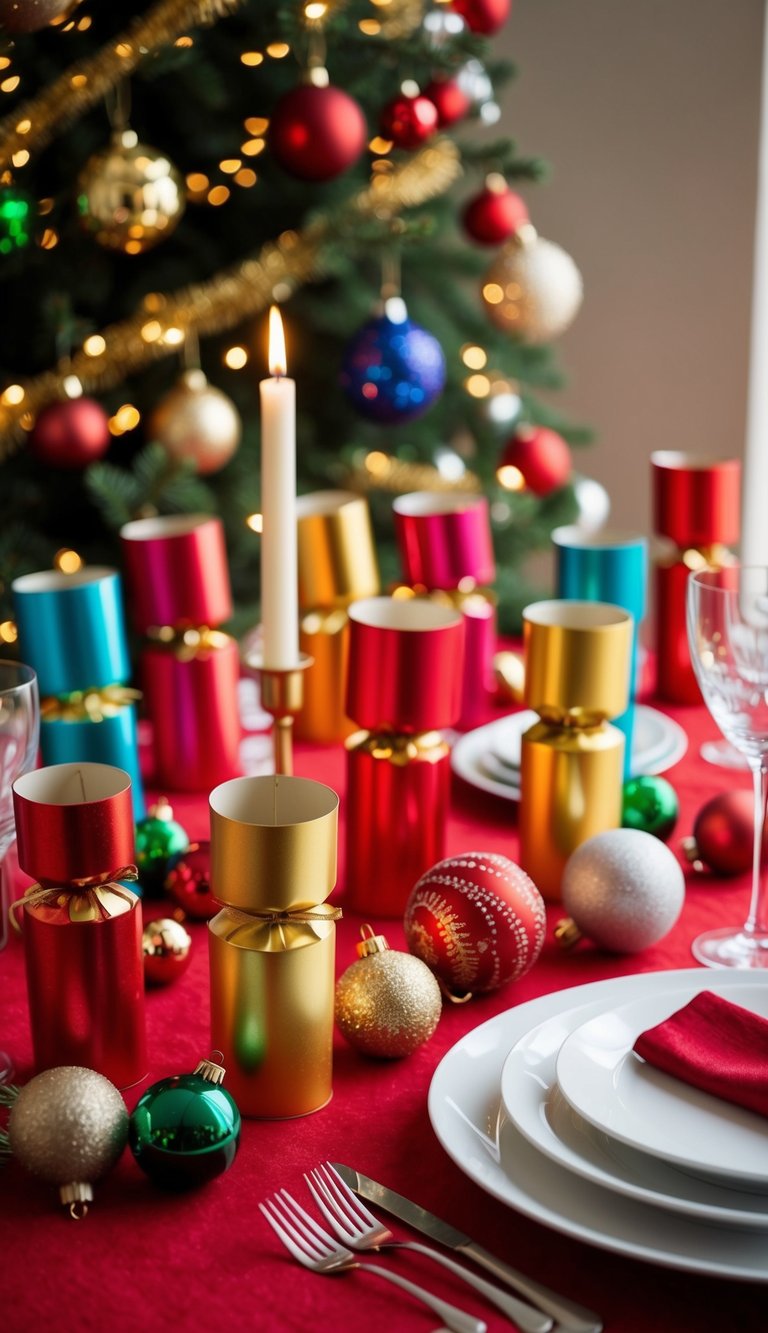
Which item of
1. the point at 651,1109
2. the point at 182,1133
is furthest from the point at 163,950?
the point at 651,1109

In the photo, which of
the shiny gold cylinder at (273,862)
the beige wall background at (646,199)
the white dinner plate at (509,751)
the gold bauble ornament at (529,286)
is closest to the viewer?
the shiny gold cylinder at (273,862)

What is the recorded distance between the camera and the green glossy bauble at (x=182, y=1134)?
55 centimetres

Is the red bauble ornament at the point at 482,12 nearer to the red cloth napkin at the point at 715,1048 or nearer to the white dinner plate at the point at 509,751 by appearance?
the white dinner plate at the point at 509,751

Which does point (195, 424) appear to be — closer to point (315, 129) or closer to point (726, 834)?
point (315, 129)

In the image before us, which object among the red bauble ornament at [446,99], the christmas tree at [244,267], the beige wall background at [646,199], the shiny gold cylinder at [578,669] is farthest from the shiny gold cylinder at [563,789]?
the beige wall background at [646,199]

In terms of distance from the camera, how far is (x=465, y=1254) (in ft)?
1.70

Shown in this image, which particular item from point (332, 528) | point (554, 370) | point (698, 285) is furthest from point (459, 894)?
point (698, 285)

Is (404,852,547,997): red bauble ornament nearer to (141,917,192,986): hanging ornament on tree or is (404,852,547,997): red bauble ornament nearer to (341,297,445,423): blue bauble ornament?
(141,917,192,986): hanging ornament on tree

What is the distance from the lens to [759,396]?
1.98m

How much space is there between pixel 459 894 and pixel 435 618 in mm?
210

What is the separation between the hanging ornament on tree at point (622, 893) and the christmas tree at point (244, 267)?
55 centimetres

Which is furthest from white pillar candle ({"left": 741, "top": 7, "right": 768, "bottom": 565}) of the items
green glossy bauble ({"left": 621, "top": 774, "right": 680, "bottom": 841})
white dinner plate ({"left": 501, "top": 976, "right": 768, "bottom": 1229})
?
white dinner plate ({"left": 501, "top": 976, "right": 768, "bottom": 1229})

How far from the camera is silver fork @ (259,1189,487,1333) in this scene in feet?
1.59

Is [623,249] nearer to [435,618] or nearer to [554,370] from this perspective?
[554,370]
